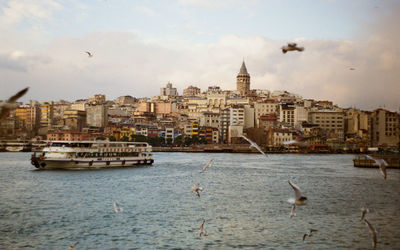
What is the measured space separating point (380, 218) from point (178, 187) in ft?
30.1

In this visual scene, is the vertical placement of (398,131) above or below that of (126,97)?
below

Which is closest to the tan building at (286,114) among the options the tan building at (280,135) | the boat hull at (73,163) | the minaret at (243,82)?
the tan building at (280,135)

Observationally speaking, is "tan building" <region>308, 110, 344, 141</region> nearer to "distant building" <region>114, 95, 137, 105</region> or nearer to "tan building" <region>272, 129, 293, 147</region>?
"tan building" <region>272, 129, 293, 147</region>

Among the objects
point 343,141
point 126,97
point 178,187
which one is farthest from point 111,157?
point 126,97

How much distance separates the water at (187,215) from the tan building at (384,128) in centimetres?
5085

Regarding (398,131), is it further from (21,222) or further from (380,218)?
(21,222)

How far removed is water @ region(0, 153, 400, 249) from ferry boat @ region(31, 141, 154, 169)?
5.98m

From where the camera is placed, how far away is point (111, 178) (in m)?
23.8

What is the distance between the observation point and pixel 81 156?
29.2m

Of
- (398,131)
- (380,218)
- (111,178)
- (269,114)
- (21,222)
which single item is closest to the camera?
(21,222)

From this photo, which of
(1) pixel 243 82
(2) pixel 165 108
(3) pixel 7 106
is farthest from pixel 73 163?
(1) pixel 243 82

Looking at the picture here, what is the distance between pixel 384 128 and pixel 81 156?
56.7 meters

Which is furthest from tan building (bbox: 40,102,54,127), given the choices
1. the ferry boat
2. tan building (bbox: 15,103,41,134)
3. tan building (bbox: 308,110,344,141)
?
the ferry boat

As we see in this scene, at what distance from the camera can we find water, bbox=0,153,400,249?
412 inches
